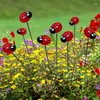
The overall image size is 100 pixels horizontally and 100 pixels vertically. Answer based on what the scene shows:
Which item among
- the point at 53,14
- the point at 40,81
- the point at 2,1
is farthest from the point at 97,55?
the point at 2,1

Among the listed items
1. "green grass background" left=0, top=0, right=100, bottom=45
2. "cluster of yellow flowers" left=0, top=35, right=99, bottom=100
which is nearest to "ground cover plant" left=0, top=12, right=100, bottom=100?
"cluster of yellow flowers" left=0, top=35, right=99, bottom=100

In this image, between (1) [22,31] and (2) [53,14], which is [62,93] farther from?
(2) [53,14]

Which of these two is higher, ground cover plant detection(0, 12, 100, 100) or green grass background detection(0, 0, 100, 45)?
green grass background detection(0, 0, 100, 45)

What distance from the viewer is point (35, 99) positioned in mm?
5621

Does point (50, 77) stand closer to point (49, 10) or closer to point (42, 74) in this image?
point (42, 74)

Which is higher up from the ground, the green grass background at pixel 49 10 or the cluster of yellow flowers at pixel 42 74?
the green grass background at pixel 49 10

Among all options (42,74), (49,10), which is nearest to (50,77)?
(42,74)

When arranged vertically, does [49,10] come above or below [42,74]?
above

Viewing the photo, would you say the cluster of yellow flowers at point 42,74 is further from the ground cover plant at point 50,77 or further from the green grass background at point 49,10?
the green grass background at point 49,10

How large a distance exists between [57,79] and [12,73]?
72cm

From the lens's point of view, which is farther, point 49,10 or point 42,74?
point 49,10

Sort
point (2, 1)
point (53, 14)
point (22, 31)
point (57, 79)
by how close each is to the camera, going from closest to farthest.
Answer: point (57, 79) → point (22, 31) → point (53, 14) → point (2, 1)

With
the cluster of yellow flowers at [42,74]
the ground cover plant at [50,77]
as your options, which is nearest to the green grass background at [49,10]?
the cluster of yellow flowers at [42,74]

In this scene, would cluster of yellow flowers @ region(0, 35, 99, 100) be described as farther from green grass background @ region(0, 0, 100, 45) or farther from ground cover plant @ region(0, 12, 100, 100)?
green grass background @ region(0, 0, 100, 45)
